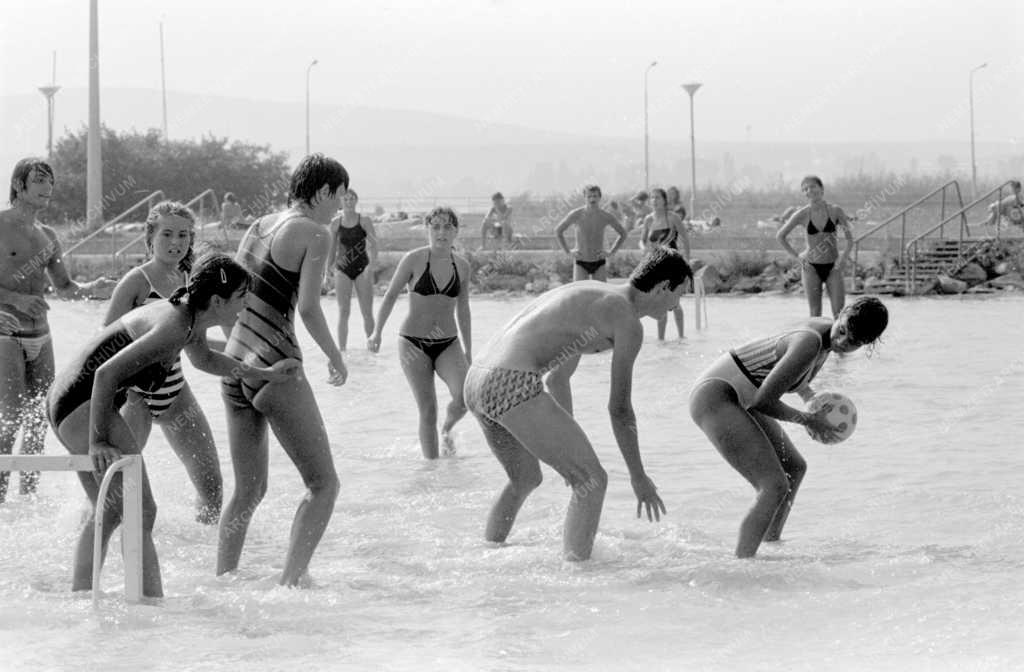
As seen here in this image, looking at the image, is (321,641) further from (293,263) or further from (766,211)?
(766,211)

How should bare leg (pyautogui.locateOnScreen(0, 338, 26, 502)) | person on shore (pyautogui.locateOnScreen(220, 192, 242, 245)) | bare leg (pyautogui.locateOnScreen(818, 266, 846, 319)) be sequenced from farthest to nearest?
person on shore (pyautogui.locateOnScreen(220, 192, 242, 245))
bare leg (pyautogui.locateOnScreen(818, 266, 846, 319))
bare leg (pyautogui.locateOnScreen(0, 338, 26, 502))

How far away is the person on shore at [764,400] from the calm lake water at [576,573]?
37 cm

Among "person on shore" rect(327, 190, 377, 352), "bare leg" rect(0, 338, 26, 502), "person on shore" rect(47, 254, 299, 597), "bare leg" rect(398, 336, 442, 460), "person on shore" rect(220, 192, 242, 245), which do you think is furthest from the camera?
"person on shore" rect(220, 192, 242, 245)

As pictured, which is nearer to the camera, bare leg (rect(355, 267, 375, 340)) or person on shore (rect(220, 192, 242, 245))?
→ bare leg (rect(355, 267, 375, 340))

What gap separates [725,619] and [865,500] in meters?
2.89

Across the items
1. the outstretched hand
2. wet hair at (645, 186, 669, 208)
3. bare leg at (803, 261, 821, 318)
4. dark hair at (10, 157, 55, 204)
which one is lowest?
the outstretched hand

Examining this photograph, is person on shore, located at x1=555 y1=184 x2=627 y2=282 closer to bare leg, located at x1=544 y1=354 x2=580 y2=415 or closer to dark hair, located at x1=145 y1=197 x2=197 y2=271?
bare leg, located at x1=544 y1=354 x2=580 y2=415

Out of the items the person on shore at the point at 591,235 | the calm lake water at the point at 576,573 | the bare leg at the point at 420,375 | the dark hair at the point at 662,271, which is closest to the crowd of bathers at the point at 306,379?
the dark hair at the point at 662,271

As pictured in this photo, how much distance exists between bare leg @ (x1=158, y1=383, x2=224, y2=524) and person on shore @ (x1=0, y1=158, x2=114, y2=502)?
97 centimetres

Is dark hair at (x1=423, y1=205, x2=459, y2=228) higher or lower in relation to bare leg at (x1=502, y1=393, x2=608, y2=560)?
higher

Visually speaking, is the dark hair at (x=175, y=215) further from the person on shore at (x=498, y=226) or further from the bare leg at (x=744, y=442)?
the person on shore at (x=498, y=226)

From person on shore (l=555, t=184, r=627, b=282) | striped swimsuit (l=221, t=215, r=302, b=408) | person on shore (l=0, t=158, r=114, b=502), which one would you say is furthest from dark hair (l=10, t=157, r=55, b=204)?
person on shore (l=555, t=184, r=627, b=282)

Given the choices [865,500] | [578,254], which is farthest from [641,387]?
[865,500]

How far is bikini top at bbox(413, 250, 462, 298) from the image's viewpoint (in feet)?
30.5
